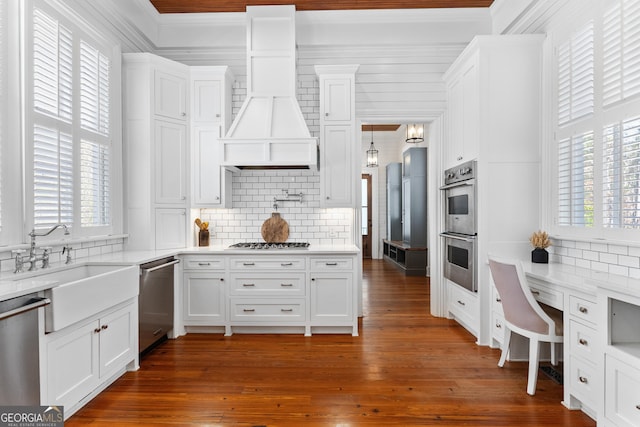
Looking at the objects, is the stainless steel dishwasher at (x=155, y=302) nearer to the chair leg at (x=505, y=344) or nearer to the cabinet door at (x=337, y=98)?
the cabinet door at (x=337, y=98)

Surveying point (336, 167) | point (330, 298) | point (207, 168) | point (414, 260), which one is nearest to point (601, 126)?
point (336, 167)

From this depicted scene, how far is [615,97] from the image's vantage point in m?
2.59

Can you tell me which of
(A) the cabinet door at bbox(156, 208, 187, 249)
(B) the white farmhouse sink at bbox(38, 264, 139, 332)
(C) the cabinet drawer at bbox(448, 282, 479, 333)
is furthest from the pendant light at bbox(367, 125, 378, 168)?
(B) the white farmhouse sink at bbox(38, 264, 139, 332)

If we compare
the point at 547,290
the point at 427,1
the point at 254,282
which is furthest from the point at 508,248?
the point at 427,1

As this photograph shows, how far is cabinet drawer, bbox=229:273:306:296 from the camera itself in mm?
3922

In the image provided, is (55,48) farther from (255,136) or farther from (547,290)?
(547,290)

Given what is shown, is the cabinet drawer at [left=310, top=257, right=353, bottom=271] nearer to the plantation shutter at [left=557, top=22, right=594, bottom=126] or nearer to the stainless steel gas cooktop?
the stainless steel gas cooktop

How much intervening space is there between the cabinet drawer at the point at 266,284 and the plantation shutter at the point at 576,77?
289 centimetres

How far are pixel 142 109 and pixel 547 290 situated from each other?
4.13m

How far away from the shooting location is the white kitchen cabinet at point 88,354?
2146 millimetres

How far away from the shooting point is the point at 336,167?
14.2ft

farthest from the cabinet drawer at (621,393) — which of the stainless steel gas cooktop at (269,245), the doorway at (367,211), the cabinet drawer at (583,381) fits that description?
the doorway at (367,211)

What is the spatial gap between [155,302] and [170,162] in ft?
5.08

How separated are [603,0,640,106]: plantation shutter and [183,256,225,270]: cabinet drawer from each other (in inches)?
145
